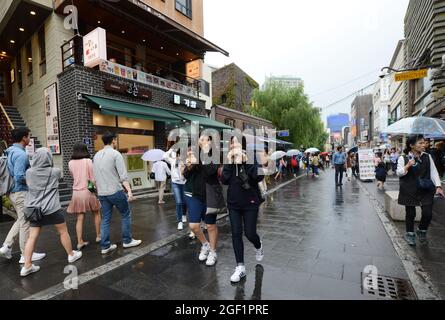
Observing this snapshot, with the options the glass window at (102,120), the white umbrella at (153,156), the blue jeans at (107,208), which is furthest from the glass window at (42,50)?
the blue jeans at (107,208)

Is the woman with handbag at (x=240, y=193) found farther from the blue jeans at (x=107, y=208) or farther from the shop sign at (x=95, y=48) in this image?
the shop sign at (x=95, y=48)

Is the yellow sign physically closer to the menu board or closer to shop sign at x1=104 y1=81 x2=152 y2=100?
the menu board

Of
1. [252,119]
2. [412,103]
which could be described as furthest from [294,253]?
[252,119]

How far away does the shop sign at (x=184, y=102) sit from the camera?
1246 cm

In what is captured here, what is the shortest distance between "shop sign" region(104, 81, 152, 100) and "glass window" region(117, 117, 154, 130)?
1070 mm

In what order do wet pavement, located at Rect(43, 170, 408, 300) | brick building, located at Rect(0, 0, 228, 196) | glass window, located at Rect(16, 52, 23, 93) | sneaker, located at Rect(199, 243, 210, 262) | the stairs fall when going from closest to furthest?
1. wet pavement, located at Rect(43, 170, 408, 300)
2. sneaker, located at Rect(199, 243, 210, 262)
3. brick building, located at Rect(0, 0, 228, 196)
4. the stairs
5. glass window, located at Rect(16, 52, 23, 93)

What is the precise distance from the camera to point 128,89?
1012 cm

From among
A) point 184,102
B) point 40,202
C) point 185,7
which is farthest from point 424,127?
point 185,7

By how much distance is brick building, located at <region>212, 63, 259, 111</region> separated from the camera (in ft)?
85.5

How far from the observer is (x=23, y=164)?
398 centimetres

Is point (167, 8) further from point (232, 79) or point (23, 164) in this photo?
point (232, 79)

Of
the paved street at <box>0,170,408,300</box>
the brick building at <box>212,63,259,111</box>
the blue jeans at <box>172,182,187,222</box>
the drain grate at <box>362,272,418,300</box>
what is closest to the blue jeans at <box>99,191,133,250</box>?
the paved street at <box>0,170,408,300</box>

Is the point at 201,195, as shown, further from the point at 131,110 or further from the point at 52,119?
the point at 52,119

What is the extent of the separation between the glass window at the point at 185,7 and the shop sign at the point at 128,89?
18.2 ft
